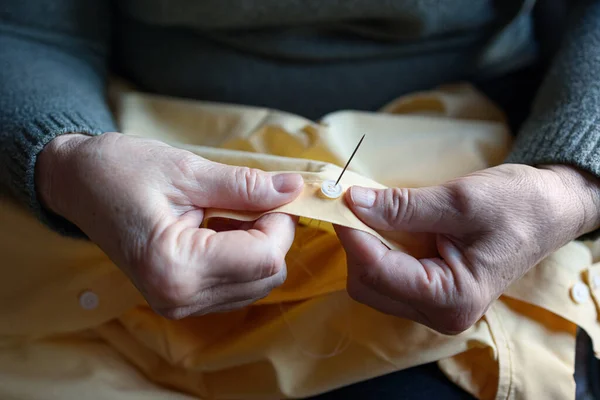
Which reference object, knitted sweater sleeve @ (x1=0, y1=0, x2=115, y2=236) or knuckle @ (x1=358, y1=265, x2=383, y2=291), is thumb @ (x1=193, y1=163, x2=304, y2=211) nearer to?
knuckle @ (x1=358, y1=265, x2=383, y2=291)

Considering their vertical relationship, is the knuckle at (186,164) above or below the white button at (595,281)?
above

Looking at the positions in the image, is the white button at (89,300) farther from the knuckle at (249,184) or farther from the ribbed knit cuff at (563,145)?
the ribbed knit cuff at (563,145)

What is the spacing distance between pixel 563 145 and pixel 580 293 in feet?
0.64

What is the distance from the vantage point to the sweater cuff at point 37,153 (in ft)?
2.33

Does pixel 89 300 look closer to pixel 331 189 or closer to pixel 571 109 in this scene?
pixel 331 189

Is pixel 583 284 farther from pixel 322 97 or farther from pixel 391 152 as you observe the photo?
pixel 322 97

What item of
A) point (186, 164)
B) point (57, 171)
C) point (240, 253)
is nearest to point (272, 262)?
point (240, 253)

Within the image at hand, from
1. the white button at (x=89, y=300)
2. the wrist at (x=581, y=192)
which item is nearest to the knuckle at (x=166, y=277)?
the white button at (x=89, y=300)

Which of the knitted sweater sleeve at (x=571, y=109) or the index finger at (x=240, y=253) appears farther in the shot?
the knitted sweater sleeve at (x=571, y=109)

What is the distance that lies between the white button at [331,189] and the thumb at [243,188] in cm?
3

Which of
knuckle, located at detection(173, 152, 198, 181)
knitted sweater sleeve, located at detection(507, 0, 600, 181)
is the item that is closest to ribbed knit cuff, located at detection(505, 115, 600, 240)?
knitted sweater sleeve, located at detection(507, 0, 600, 181)

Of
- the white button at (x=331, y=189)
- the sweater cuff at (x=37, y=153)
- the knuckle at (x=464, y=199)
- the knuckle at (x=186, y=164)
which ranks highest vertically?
the knuckle at (x=464, y=199)

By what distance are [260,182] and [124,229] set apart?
0.15 metres

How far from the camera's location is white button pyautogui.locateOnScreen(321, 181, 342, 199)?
2.05 feet
